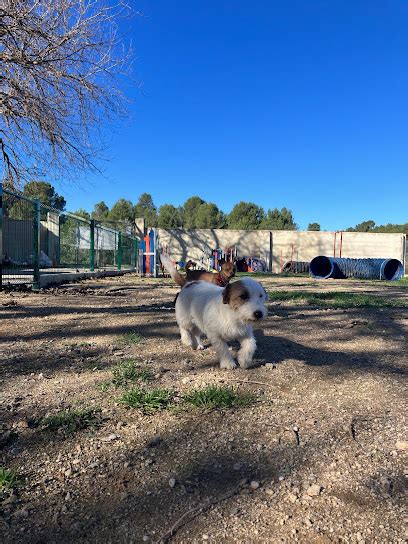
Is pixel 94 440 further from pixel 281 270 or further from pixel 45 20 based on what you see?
pixel 281 270

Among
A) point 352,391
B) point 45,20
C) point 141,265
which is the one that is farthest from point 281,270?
point 352,391

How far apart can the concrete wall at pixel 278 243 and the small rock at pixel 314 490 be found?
3149 centimetres

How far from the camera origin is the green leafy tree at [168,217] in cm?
6400

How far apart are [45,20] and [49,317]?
5095mm

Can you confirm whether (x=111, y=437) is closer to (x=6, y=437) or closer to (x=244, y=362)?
(x=6, y=437)

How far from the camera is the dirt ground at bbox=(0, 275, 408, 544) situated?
162 centimetres

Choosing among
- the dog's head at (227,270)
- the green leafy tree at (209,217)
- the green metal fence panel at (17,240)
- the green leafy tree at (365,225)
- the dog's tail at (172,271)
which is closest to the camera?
the dog's tail at (172,271)

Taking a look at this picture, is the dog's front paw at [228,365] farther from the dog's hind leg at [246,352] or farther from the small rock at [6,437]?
→ the small rock at [6,437]

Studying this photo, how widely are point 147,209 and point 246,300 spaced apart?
70.2 meters

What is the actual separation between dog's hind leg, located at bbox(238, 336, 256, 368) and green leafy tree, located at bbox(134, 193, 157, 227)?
196 ft

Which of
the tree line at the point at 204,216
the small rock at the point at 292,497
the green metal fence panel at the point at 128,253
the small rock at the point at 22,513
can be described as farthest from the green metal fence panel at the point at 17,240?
the tree line at the point at 204,216

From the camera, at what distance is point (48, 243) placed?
1533cm

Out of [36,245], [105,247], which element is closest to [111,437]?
[36,245]

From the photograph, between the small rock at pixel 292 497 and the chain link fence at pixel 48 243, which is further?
the chain link fence at pixel 48 243
